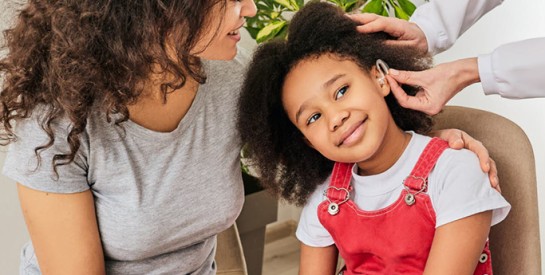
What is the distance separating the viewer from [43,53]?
1.09 m

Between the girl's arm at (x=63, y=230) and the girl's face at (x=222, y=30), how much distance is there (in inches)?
13.2

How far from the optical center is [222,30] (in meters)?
1.11

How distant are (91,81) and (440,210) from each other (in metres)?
0.63

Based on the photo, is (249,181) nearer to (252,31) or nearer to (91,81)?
(252,31)

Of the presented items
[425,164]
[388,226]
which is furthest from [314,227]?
[425,164]

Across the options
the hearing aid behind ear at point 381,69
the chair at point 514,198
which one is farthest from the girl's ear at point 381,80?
the chair at point 514,198

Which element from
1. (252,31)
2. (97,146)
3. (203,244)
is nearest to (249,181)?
(252,31)

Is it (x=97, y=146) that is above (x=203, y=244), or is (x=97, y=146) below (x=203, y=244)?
above

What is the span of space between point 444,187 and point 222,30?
0.47 metres

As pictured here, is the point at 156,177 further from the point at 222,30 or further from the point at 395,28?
the point at 395,28

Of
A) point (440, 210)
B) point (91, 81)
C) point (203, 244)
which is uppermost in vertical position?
A: point (91, 81)

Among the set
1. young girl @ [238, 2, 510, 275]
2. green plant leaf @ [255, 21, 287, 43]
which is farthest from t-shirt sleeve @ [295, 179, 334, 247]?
green plant leaf @ [255, 21, 287, 43]

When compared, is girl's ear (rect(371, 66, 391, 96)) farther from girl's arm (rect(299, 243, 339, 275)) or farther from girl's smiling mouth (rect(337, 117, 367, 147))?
girl's arm (rect(299, 243, 339, 275))

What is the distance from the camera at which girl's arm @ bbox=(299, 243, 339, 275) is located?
1.33m
